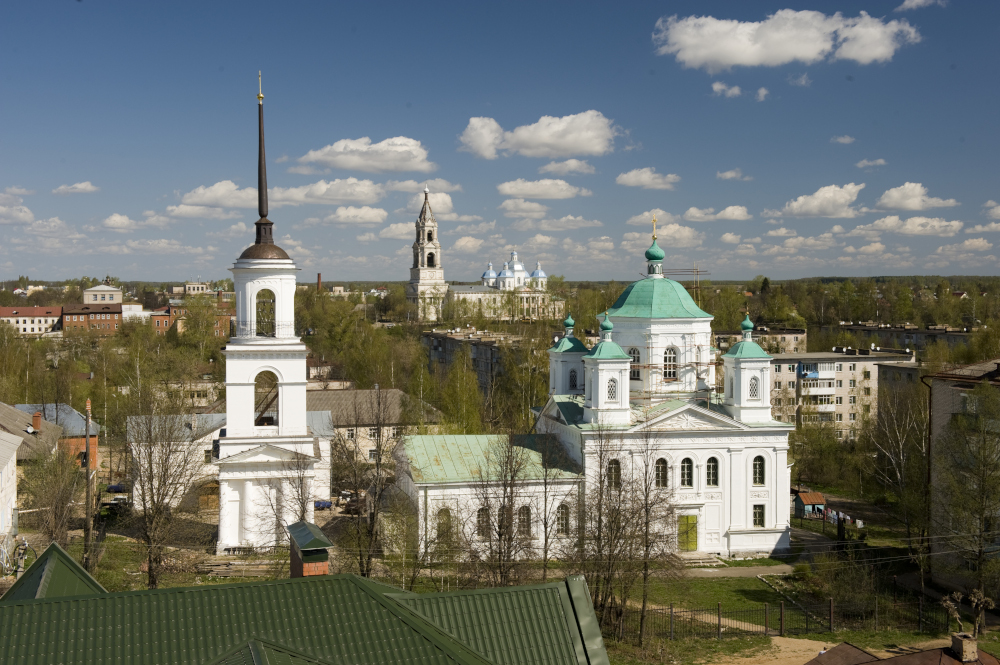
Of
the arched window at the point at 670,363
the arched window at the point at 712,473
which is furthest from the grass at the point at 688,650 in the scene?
the arched window at the point at 670,363

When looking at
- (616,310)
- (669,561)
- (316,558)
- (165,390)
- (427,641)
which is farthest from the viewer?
(165,390)

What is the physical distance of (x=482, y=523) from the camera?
2344 cm

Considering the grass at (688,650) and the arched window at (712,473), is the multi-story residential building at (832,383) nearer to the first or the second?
the arched window at (712,473)

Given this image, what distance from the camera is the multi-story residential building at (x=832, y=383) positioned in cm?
4453

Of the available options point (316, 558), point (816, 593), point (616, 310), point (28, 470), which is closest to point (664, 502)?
point (816, 593)

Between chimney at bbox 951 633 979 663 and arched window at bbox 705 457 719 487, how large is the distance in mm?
12883

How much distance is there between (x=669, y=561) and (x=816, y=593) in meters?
4.22

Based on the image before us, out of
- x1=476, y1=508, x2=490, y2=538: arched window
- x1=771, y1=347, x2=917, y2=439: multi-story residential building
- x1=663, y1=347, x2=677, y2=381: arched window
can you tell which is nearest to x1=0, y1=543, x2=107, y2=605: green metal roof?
x1=476, y1=508, x2=490, y2=538: arched window

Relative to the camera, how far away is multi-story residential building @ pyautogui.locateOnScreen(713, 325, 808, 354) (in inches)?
2254

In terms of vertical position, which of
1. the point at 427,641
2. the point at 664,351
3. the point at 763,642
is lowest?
the point at 763,642

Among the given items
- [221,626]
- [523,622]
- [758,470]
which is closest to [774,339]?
[758,470]

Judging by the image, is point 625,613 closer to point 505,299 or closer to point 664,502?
point 664,502

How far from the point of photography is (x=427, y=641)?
25.3 ft

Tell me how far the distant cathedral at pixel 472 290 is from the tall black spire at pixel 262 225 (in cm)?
5580
